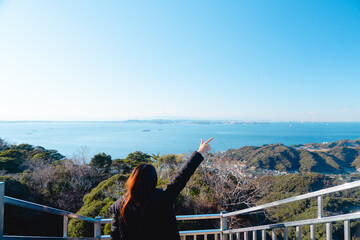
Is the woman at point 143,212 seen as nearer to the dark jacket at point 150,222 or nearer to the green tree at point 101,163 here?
the dark jacket at point 150,222

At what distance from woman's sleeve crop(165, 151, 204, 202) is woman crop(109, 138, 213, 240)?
92 millimetres

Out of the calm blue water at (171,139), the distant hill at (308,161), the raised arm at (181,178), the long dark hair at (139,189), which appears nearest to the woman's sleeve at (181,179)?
the raised arm at (181,178)

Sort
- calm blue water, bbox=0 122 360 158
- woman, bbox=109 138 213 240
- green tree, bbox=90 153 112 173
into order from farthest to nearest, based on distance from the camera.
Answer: calm blue water, bbox=0 122 360 158 < green tree, bbox=90 153 112 173 < woman, bbox=109 138 213 240

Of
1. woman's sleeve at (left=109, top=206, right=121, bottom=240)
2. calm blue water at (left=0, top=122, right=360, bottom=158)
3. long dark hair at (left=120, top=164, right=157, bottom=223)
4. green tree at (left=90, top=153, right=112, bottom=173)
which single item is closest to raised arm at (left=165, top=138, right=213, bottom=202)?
long dark hair at (left=120, top=164, right=157, bottom=223)

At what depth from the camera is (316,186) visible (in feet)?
34.3

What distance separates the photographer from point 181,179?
51.3 inches

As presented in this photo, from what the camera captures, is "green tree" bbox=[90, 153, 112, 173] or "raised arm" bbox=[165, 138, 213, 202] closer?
"raised arm" bbox=[165, 138, 213, 202]

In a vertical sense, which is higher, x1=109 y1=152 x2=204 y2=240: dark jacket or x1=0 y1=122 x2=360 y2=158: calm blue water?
x1=109 y1=152 x2=204 y2=240: dark jacket

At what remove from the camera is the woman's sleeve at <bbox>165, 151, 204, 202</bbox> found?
4.05 ft

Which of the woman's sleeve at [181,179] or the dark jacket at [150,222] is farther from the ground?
the woman's sleeve at [181,179]

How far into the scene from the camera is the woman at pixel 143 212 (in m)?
1.06

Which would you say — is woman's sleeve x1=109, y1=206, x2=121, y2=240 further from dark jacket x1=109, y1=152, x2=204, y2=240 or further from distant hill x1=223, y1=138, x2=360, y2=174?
distant hill x1=223, y1=138, x2=360, y2=174

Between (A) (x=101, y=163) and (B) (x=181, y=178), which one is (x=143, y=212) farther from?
(A) (x=101, y=163)

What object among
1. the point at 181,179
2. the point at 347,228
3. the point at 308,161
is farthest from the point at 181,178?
the point at 308,161
